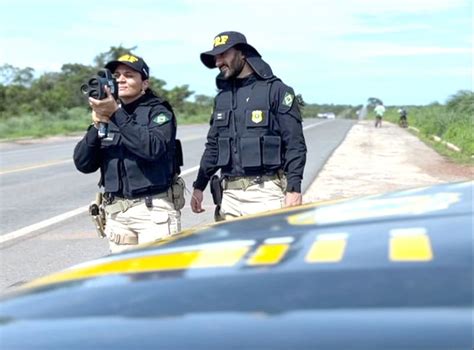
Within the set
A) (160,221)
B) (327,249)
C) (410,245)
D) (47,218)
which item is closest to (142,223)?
(160,221)

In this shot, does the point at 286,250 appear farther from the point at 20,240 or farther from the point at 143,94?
the point at 20,240

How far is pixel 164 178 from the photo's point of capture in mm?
3893

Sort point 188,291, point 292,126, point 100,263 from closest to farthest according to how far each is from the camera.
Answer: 1. point 188,291
2. point 100,263
3. point 292,126

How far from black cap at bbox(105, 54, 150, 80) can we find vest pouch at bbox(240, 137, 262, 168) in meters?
0.66

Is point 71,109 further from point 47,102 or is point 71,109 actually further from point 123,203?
point 123,203

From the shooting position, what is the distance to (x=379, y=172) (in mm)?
13852

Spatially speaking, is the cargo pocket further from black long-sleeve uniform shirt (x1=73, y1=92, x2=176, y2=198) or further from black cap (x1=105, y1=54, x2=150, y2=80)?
black cap (x1=105, y1=54, x2=150, y2=80)

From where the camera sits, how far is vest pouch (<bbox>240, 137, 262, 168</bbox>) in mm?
4055

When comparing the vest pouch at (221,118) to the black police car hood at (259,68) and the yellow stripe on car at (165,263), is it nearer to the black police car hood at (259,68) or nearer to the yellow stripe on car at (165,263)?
the black police car hood at (259,68)

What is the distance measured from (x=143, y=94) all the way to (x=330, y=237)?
232 centimetres

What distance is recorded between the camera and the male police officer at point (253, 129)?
13.3 feet

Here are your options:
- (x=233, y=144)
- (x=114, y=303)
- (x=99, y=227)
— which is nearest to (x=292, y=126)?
(x=233, y=144)

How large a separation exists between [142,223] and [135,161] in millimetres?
351

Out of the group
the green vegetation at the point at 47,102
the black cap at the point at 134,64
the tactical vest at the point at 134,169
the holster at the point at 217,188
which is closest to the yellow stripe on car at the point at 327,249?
the tactical vest at the point at 134,169
